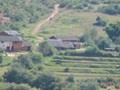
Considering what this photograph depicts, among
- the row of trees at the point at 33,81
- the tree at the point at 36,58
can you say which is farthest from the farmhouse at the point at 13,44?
the row of trees at the point at 33,81

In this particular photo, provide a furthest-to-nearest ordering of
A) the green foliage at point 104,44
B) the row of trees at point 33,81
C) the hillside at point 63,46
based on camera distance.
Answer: the green foliage at point 104,44 → the hillside at point 63,46 → the row of trees at point 33,81

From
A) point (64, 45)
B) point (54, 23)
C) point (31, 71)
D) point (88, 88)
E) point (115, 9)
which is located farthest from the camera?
point (115, 9)

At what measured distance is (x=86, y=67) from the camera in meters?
52.8

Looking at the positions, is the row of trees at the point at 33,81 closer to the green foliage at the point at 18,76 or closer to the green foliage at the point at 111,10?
the green foliage at the point at 18,76

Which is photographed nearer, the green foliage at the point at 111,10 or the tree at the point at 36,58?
the tree at the point at 36,58

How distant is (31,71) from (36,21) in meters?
26.3

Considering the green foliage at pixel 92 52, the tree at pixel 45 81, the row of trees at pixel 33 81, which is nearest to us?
the row of trees at pixel 33 81

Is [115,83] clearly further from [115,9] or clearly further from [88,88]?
[115,9]

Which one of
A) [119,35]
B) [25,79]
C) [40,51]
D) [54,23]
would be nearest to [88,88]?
[25,79]

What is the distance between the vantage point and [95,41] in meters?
63.7

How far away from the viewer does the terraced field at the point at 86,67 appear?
50503 mm

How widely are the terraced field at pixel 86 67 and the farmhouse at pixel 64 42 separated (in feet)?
16.3

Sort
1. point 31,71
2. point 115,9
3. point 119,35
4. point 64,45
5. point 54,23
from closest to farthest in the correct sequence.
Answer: point 31,71, point 64,45, point 119,35, point 54,23, point 115,9

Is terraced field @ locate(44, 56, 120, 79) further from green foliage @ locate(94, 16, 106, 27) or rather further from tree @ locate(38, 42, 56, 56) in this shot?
green foliage @ locate(94, 16, 106, 27)
